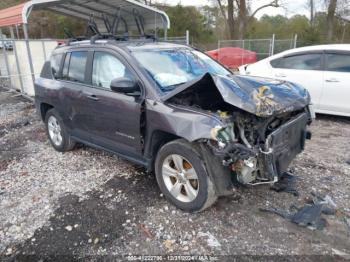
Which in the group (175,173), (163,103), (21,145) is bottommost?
(21,145)

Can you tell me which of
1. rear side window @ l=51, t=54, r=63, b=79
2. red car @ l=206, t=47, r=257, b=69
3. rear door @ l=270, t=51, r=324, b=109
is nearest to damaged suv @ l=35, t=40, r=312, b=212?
rear side window @ l=51, t=54, r=63, b=79

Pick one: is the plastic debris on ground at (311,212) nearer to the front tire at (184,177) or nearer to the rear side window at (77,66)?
the front tire at (184,177)

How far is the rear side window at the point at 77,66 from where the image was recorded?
4211 mm

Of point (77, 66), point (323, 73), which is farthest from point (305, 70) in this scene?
point (77, 66)

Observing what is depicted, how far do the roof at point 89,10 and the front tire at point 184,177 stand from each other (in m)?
4.81

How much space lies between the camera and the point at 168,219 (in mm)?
3158

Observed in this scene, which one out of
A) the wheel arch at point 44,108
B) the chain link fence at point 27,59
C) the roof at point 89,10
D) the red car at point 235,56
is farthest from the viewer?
the red car at point 235,56

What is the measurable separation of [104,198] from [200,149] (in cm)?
146

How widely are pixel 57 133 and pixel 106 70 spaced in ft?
6.16

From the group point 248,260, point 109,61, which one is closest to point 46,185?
point 109,61

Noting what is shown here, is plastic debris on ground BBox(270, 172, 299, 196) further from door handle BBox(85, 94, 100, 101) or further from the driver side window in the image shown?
door handle BBox(85, 94, 100, 101)

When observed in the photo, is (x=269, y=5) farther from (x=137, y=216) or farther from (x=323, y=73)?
(x=137, y=216)

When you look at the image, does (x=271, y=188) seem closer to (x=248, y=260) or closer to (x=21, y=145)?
(x=248, y=260)

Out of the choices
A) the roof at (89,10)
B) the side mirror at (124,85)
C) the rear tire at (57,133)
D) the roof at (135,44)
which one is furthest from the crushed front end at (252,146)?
the roof at (89,10)
